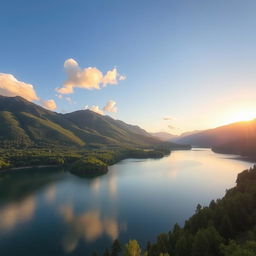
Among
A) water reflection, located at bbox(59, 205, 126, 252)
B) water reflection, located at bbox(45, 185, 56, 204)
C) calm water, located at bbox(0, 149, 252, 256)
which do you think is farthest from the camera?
water reflection, located at bbox(45, 185, 56, 204)

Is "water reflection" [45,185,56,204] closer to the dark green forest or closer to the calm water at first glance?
the calm water

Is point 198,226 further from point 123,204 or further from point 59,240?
point 123,204

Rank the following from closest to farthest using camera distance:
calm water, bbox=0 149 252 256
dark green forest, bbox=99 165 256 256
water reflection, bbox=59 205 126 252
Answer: dark green forest, bbox=99 165 256 256
calm water, bbox=0 149 252 256
water reflection, bbox=59 205 126 252

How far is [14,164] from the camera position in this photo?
170 m

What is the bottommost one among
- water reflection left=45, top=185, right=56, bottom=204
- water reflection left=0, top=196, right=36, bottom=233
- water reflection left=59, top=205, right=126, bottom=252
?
water reflection left=59, top=205, right=126, bottom=252

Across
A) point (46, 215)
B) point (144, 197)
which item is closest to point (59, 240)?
point (46, 215)

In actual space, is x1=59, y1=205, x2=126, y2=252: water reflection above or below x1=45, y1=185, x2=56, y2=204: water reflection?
below

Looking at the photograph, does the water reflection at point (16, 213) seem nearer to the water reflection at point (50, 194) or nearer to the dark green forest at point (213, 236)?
the water reflection at point (50, 194)

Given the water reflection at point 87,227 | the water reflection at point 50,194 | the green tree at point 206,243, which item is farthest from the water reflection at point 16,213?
the green tree at point 206,243

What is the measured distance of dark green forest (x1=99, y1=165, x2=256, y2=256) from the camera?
37.6 metres

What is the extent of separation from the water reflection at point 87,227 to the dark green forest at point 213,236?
11138 mm

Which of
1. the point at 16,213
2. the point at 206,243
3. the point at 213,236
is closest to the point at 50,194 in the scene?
the point at 16,213

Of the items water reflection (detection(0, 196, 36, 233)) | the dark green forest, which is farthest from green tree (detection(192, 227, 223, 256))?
water reflection (detection(0, 196, 36, 233))

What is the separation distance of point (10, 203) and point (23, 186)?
28047 millimetres
